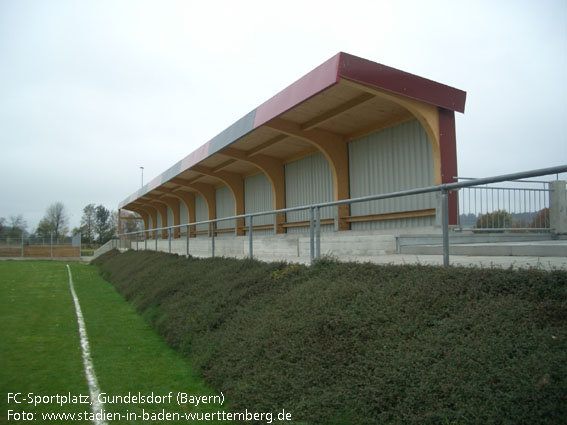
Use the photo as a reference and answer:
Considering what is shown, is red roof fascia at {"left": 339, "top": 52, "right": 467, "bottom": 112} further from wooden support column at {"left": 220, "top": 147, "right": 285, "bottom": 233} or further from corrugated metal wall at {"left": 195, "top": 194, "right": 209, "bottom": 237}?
corrugated metal wall at {"left": 195, "top": 194, "right": 209, "bottom": 237}

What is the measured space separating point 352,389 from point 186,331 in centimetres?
436

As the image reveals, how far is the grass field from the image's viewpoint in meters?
4.94

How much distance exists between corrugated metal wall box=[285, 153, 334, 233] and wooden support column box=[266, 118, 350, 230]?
1478 millimetres

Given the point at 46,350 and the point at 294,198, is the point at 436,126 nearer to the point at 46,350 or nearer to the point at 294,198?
the point at 294,198

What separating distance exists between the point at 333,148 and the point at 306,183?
3144 mm

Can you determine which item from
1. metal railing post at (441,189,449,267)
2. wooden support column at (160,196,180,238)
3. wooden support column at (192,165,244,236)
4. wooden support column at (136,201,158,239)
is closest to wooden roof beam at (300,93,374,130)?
metal railing post at (441,189,449,267)

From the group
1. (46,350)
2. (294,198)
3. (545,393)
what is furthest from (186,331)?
(294,198)

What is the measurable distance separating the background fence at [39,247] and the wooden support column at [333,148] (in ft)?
125

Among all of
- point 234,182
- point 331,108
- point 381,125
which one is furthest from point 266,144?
point 234,182

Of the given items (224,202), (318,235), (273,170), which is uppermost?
(273,170)

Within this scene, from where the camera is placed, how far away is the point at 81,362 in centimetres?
655

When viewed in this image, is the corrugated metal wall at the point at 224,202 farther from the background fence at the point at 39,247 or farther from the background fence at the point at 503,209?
the background fence at the point at 39,247

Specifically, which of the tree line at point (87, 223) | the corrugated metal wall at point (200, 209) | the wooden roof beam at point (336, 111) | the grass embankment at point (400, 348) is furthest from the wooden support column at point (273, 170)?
the tree line at point (87, 223)

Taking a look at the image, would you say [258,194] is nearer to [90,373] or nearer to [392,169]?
[392,169]
